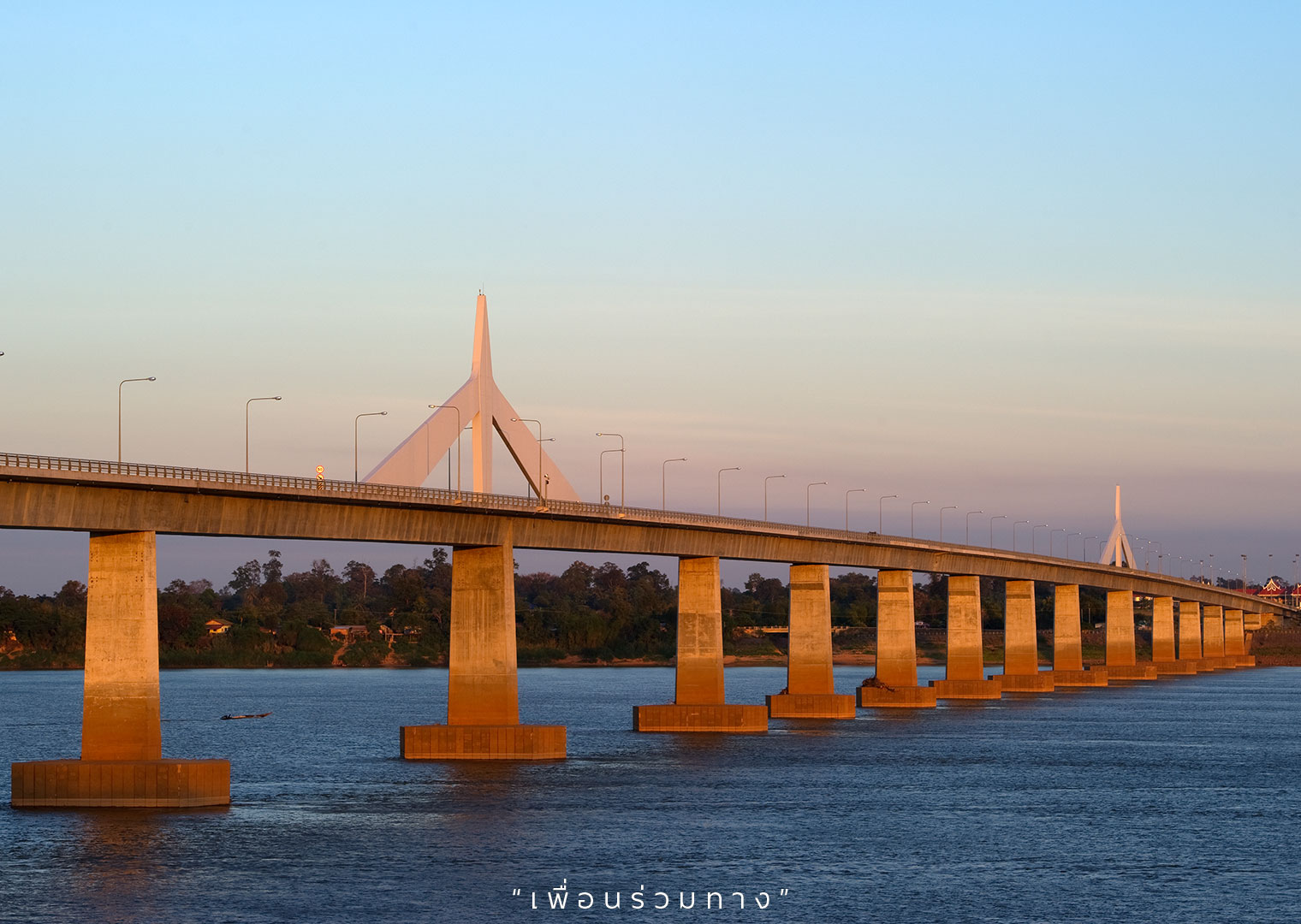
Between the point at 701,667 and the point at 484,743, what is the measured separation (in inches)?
962

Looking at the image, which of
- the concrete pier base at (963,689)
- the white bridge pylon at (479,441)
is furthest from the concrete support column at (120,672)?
the concrete pier base at (963,689)

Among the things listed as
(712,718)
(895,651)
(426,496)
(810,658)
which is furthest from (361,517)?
(895,651)

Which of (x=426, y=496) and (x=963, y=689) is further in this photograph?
(x=963, y=689)

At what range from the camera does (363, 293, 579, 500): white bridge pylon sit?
77.6 metres

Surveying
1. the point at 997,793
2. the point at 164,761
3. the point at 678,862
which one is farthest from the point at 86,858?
the point at 997,793

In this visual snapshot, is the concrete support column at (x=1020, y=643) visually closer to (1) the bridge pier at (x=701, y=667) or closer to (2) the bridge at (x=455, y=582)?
(2) the bridge at (x=455, y=582)

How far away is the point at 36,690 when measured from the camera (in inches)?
7707

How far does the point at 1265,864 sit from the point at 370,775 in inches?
1525

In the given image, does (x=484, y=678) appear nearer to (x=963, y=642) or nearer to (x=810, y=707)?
(x=810, y=707)

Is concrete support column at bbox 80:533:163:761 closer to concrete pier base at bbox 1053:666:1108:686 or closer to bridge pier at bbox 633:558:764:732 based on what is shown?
bridge pier at bbox 633:558:764:732

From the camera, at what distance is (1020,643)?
163 meters

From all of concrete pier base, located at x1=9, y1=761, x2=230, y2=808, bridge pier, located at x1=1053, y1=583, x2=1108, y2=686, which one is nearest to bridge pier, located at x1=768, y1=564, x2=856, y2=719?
concrete pier base, located at x1=9, y1=761, x2=230, y2=808

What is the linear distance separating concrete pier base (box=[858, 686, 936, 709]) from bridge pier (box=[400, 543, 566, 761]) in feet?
183

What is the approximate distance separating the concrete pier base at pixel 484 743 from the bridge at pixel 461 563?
0.28 feet
